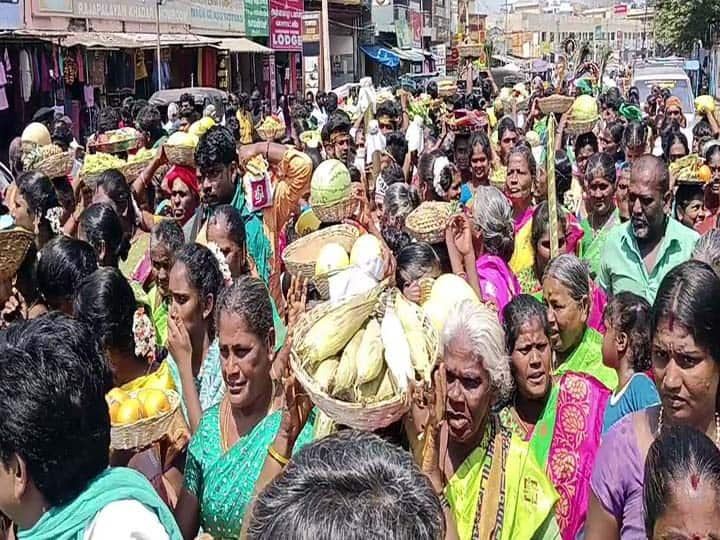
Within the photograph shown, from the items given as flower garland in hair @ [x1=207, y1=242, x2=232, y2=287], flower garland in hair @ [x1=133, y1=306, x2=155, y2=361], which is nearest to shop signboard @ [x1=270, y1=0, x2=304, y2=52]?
flower garland in hair @ [x1=207, y1=242, x2=232, y2=287]

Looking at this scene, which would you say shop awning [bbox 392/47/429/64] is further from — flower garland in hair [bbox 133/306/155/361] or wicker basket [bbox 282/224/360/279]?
flower garland in hair [bbox 133/306/155/361]

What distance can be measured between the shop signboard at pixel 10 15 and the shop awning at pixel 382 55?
27.6m

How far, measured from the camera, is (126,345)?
338cm

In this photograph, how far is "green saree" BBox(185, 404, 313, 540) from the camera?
285 cm

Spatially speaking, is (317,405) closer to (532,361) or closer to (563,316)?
(532,361)

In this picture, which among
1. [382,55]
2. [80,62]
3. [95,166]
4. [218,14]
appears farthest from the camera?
[382,55]

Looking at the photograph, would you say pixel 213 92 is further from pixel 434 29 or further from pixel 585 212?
pixel 434 29

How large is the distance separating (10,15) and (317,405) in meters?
14.1

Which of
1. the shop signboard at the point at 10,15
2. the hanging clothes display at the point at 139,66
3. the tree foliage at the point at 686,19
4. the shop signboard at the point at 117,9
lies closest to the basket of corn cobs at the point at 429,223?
the shop signboard at the point at 10,15

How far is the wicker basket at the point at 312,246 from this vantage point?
173 inches

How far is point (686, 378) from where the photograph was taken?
8.79ft

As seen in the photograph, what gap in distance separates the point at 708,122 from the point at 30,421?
10229 mm

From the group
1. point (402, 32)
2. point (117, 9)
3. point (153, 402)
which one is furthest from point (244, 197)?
point (402, 32)

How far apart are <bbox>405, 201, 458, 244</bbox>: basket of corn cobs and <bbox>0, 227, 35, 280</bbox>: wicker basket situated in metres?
1.85
